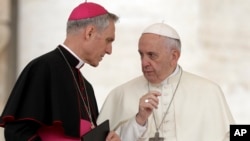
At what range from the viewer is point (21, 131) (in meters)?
2.85

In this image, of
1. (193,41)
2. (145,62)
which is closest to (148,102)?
(145,62)

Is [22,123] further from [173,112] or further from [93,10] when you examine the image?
[173,112]

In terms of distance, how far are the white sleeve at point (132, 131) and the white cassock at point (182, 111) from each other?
5 centimetres

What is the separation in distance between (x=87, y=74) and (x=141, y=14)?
2.92 feet

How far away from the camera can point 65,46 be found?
320 cm

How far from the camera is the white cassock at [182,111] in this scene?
3.67 meters

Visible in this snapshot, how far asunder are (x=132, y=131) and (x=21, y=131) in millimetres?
805

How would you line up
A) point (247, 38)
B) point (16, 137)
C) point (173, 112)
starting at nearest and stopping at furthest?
point (16, 137) < point (173, 112) < point (247, 38)

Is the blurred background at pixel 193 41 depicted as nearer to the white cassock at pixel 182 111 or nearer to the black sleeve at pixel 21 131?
the white cassock at pixel 182 111

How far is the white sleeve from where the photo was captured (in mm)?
3369

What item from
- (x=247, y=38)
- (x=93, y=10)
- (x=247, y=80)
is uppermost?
(x=93, y=10)

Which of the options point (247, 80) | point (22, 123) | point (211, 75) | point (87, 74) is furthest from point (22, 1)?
point (22, 123)

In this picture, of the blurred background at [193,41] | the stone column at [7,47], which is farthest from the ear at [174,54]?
the stone column at [7,47]

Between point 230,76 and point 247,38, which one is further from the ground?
point 247,38
